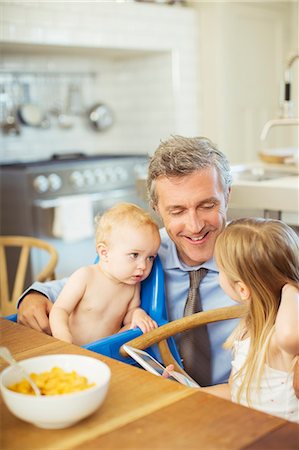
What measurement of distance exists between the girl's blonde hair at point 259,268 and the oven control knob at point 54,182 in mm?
2968

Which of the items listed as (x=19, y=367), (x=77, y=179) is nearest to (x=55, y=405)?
(x=19, y=367)

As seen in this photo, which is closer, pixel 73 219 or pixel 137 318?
pixel 137 318

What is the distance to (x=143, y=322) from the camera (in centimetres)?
195

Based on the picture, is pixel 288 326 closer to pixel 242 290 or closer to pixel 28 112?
pixel 242 290

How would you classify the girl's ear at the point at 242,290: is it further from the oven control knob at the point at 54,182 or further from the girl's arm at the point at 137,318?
the oven control knob at the point at 54,182

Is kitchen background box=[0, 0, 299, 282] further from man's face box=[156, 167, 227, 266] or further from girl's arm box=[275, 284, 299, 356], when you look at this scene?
girl's arm box=[275, 284, 299, 356]

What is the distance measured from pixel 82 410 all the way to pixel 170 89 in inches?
172

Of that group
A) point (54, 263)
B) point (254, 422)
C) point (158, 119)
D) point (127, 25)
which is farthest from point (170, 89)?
point (254, 422)

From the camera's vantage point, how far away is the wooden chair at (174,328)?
1.78 metres

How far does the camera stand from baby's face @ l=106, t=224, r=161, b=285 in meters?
2.05

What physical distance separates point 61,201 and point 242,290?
9.91 ft

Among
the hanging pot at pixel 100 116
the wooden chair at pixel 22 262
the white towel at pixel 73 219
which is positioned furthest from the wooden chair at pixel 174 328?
the hanging pot at pixel 100 116

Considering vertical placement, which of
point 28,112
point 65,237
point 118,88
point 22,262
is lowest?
point 65,237

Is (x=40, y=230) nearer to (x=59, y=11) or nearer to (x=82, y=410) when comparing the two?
(x=59, y=11)
